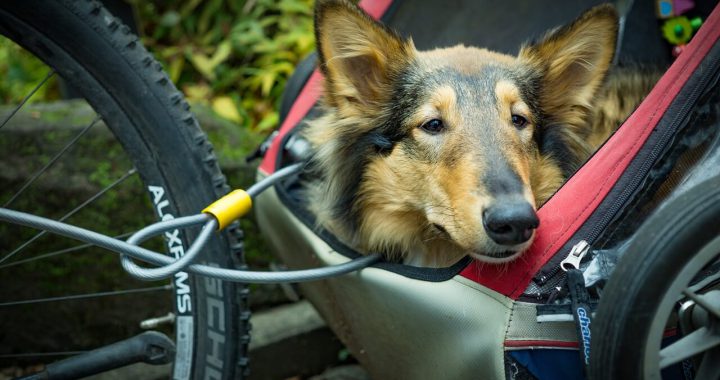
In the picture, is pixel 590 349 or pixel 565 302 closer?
pixel 590 349

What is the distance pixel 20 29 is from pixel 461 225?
1.37 meters

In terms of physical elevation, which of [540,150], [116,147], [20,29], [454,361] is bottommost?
[454,361]

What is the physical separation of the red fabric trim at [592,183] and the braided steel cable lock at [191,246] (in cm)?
52

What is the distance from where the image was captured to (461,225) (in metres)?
1.75

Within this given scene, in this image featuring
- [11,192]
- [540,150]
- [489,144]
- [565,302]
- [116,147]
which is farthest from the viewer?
[116,147]

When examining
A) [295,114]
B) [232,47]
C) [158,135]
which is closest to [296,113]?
[295,114]

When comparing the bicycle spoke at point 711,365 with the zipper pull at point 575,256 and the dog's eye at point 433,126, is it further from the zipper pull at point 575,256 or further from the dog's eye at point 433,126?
the dog's eye at point 433,126

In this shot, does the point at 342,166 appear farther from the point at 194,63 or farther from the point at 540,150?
the point at 194,63

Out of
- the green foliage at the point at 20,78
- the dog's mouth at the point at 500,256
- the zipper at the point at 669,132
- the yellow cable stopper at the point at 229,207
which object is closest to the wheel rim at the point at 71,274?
the yellow cable stopper at the point at 229,207

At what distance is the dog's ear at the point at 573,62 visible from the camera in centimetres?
207

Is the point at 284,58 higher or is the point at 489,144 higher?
the point at 284,58

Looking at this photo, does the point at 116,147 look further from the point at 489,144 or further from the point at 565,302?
the point at 565,302

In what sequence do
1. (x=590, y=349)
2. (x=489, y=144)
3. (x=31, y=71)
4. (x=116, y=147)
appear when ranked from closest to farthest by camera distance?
(x=590, y=349)
(x=489, y=144)
(x=116, y=147)
(x=31, y=71)

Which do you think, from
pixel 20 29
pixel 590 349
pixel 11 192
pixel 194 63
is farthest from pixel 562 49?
pixel 194 63
